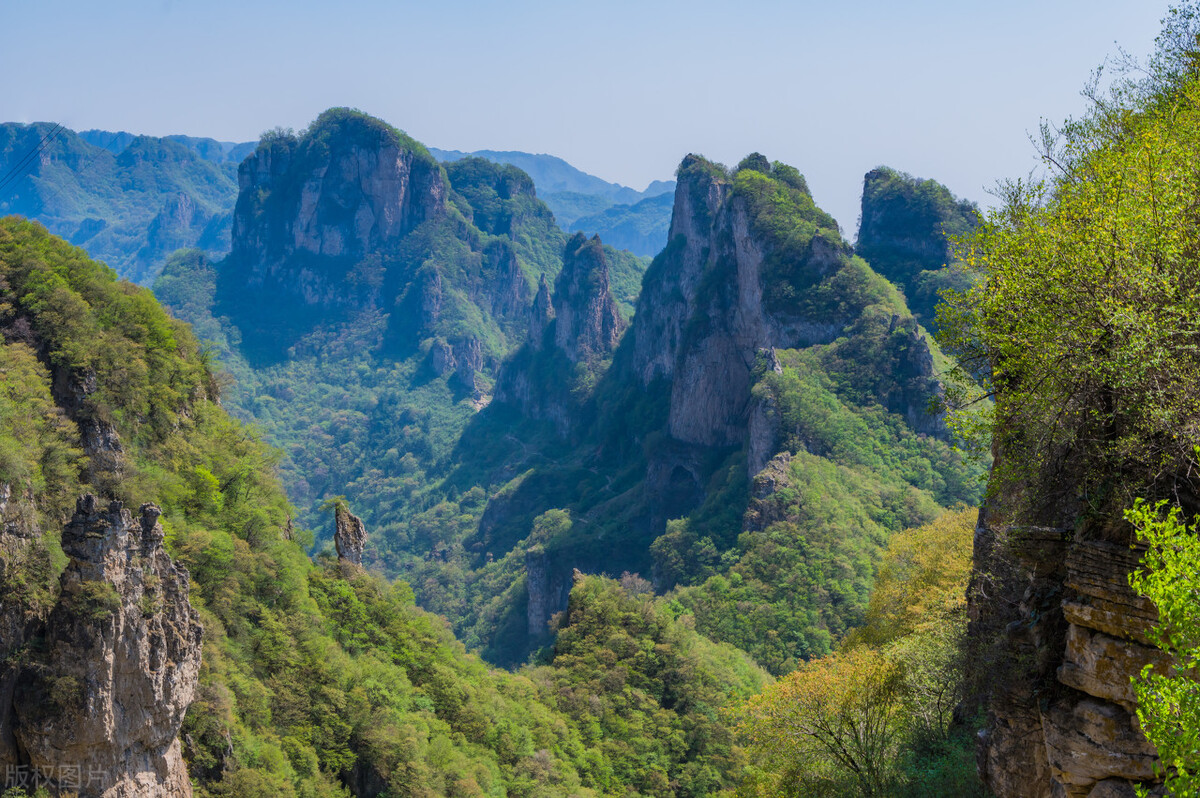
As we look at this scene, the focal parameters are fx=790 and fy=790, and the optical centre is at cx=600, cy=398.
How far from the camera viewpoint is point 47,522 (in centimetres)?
2009

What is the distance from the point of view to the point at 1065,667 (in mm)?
9555

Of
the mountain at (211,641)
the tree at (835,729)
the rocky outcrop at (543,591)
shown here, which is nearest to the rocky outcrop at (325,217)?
the rocky outcrop at (543,591)

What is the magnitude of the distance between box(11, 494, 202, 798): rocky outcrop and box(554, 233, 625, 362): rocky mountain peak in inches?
4440

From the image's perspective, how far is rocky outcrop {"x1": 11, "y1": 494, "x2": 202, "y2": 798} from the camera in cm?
1712

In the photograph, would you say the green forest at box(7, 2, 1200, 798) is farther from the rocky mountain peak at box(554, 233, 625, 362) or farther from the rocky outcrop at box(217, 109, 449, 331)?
the rocky outcrop at box(217, 109, 449, 331)

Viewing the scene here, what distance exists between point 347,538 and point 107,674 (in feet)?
62.7

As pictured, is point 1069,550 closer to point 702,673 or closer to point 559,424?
point 702,673

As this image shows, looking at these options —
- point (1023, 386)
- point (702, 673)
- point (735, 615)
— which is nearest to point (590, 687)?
point (702, 673)

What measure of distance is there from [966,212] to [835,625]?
5953cm

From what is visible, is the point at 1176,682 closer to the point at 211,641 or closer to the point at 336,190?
the point at 211,641

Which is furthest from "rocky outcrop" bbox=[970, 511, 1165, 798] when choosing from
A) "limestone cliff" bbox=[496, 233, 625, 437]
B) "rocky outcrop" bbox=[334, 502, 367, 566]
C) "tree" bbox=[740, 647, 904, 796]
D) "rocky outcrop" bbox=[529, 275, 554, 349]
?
"rocky outcrop" bbox=[529, 275, 554, 349]

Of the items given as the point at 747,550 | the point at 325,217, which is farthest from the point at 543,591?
the point at 325,217

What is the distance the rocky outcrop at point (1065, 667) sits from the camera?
874cm

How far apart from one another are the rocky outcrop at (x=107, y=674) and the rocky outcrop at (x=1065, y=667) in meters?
17.7
